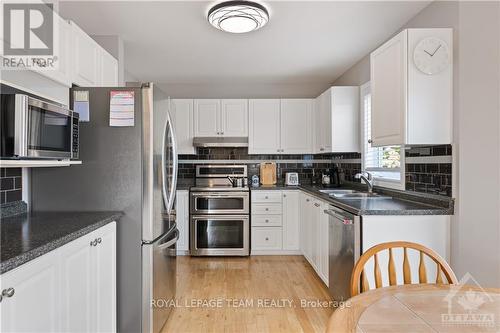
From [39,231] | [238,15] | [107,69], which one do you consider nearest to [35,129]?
[39,231]

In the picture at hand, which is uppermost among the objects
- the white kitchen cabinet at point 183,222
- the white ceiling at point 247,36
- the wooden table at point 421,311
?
the white ceiling at point 247,36

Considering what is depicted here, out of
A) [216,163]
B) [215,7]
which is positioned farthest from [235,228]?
[215,7]

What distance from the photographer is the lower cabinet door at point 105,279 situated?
1.71 meters

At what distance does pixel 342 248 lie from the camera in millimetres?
2359

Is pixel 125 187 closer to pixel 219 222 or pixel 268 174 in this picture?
pixel 219 222

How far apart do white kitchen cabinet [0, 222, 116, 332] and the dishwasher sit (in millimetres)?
1605

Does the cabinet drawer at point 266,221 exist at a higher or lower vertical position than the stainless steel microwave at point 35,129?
lower

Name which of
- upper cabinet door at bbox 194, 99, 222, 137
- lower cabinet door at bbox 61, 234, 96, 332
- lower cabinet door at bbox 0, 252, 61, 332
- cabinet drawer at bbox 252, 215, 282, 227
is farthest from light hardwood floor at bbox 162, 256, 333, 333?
upper cabinet door at bbox 194, 99, 222, 137

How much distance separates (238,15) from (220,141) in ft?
7.26

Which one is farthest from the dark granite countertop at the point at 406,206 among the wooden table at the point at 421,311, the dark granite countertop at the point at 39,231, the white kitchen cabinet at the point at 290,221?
the dark granite countertop at the point at 39,231

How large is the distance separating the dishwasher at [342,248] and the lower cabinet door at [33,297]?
1.77m

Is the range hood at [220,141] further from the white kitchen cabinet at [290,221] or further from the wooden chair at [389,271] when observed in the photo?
the wooden chair at [389,271]

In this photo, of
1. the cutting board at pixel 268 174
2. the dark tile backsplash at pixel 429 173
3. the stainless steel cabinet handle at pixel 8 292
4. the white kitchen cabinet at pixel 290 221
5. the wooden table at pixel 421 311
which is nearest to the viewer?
the wooden table at pixel 421 311

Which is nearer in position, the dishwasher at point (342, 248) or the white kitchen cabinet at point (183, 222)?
the dishwasher at point (342, 248)
